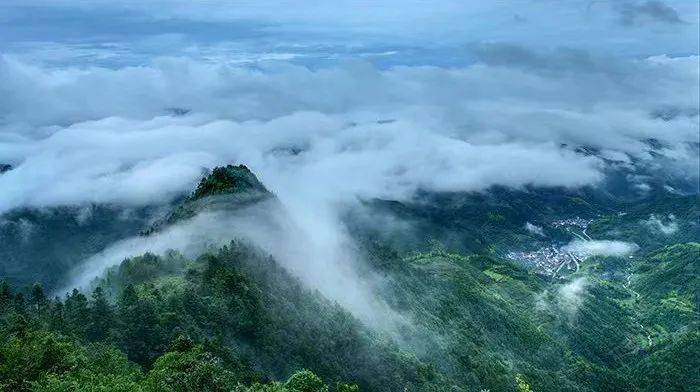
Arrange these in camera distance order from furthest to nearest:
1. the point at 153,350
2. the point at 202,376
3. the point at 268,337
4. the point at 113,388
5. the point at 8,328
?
the point at 268,337
the point at 153,350
the point at 8,328
the point at 202,376
the point at 113,388

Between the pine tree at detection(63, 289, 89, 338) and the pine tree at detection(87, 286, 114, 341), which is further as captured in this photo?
the pine tree at detection(87, 286, 114, 341)

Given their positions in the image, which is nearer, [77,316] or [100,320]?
[77,316]

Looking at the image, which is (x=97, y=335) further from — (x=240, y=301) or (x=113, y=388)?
(x=113, y=388)

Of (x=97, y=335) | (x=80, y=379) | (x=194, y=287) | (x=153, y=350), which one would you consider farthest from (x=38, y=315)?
(x=80, y=379)

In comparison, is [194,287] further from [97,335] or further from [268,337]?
[97,335]

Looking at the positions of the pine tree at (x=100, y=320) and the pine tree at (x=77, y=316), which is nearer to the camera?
the pine tree at (x=77, y=316)

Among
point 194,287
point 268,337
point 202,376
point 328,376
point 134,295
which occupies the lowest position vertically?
point 328,376

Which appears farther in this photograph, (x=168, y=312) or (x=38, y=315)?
(x=168, y=312)

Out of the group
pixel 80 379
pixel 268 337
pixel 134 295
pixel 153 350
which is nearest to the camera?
pixel 80 379

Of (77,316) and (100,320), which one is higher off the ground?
(77,316)

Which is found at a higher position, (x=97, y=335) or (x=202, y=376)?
(x=202, y=376)
